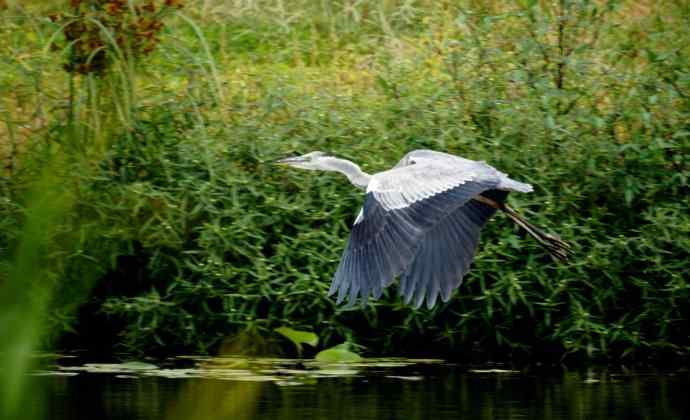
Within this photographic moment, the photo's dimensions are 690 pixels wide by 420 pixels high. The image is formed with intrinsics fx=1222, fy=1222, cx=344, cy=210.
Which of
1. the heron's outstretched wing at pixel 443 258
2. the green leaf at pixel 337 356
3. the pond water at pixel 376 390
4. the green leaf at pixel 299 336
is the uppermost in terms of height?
the heron's outstretched wing at pixel 443 258

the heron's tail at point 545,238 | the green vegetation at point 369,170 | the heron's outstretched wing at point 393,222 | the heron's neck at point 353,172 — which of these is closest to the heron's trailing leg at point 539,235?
the heron's tail at point 545,238

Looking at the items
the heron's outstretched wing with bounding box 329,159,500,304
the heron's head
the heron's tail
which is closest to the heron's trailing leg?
the heron's tail

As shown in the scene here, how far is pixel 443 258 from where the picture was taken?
599 cm

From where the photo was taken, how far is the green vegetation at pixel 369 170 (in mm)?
6609

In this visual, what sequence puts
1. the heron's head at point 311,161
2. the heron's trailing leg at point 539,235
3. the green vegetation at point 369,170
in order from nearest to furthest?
the heron's trailing leg at point 539,235 < the heron's head at point 311,161 < the green vegetation at point 369,170

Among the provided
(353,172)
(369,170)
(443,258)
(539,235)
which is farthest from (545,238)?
(369,170)

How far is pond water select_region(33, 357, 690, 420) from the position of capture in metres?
5.13

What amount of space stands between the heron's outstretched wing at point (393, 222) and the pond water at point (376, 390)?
508mm

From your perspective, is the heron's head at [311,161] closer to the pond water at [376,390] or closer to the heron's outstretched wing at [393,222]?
the heron's outstretched wing at [393,222]

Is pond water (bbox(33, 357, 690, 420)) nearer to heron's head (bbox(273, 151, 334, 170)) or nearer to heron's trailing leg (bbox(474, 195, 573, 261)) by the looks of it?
heron's trailing leg (bbox(474, 195, 573, 261))

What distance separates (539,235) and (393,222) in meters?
1.28

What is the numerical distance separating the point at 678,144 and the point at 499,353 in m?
1.64

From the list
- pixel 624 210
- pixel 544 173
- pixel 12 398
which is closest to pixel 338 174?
pixel 544 173

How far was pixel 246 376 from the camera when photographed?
5.70 m
